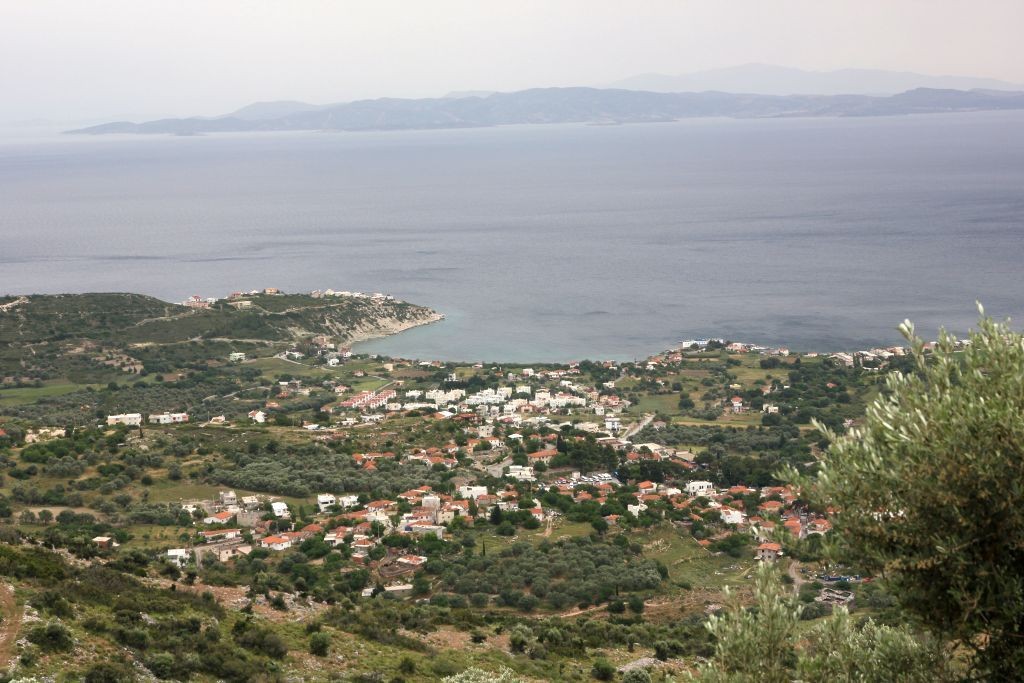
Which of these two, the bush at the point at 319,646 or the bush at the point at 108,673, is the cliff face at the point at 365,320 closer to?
the bush at the point at 319,646

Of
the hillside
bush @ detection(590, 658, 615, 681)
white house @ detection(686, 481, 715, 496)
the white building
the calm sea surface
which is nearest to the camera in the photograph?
bush @ detection(590, 658, 615, 681)

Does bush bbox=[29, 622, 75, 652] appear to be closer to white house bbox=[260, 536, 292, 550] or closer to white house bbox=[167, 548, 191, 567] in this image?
white house bbox=[167, 548, 191, 567]

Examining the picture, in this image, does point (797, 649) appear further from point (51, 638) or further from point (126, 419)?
point (126, 419)

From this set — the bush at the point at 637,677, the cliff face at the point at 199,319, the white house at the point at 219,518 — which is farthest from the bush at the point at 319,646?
the cliff face at the point at 199,319

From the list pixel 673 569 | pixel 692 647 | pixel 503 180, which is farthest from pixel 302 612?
pixel 503 180

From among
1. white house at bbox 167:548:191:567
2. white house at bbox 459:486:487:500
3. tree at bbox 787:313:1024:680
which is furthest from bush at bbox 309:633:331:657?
white house at bbox 459:486:487:500

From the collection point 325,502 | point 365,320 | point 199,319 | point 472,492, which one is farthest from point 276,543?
point 365,320
